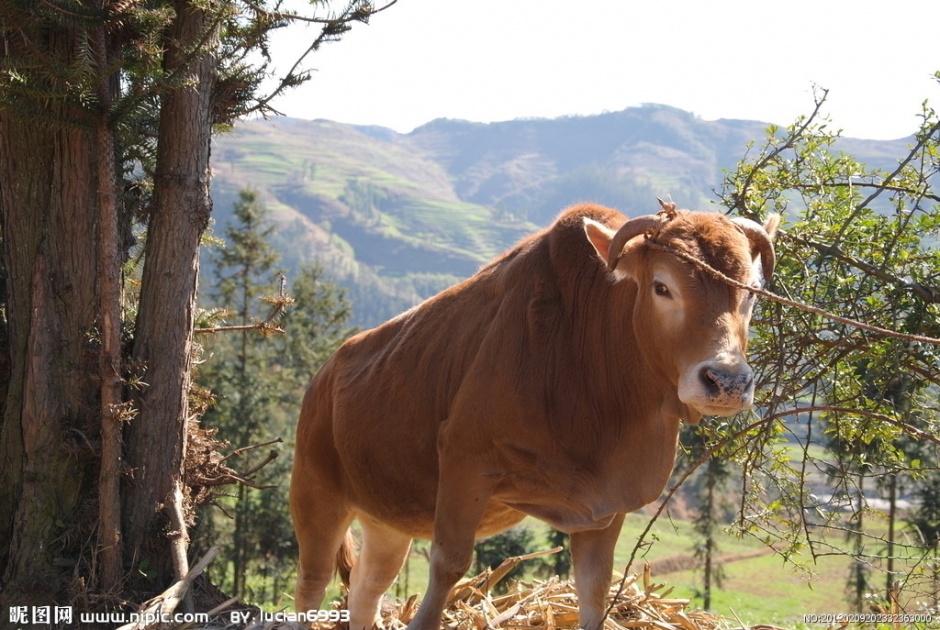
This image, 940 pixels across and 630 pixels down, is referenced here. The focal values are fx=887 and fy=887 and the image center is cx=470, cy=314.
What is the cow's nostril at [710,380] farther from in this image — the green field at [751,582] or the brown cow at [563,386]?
the green field at [751,582]

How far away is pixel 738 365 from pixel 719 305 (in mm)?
426

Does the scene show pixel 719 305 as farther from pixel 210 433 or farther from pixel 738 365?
pixel 210 433

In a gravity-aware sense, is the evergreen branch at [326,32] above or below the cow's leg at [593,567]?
above

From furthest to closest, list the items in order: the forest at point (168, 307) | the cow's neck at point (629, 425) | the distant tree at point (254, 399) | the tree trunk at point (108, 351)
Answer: the distant tree at point (254, 399), the tree trunk at point (108, 351), the forest at point (168, 307), the cow's neck at point (629, 425)

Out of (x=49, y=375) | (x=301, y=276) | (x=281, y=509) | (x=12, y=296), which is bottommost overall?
(x=281, y=509)

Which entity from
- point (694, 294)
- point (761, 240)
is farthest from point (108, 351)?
point (761, 240)

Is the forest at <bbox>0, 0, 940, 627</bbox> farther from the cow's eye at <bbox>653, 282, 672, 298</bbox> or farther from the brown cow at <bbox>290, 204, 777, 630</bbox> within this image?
the cow's eye at <bbox>653, 282, 672, 298</bbox>

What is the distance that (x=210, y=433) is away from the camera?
8.33 meters

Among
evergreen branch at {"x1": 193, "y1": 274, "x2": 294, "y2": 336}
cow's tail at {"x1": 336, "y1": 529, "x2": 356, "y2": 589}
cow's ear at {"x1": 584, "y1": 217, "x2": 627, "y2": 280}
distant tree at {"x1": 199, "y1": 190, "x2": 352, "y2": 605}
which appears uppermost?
cow's ear at {"x1": 584, "y1": 217, "x2": 627, "y2": 280}

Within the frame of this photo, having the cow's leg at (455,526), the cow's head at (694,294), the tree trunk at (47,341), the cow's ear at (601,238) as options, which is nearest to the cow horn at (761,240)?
the cow's head at (694,294)

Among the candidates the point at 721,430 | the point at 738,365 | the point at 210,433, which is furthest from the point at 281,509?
the point at 738,365

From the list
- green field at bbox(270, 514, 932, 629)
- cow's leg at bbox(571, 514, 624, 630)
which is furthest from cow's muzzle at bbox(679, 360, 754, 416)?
green field at bbox(270, 514, 932, 629)

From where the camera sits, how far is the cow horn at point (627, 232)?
5148 millimetres

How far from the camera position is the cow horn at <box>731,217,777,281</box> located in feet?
17.3
